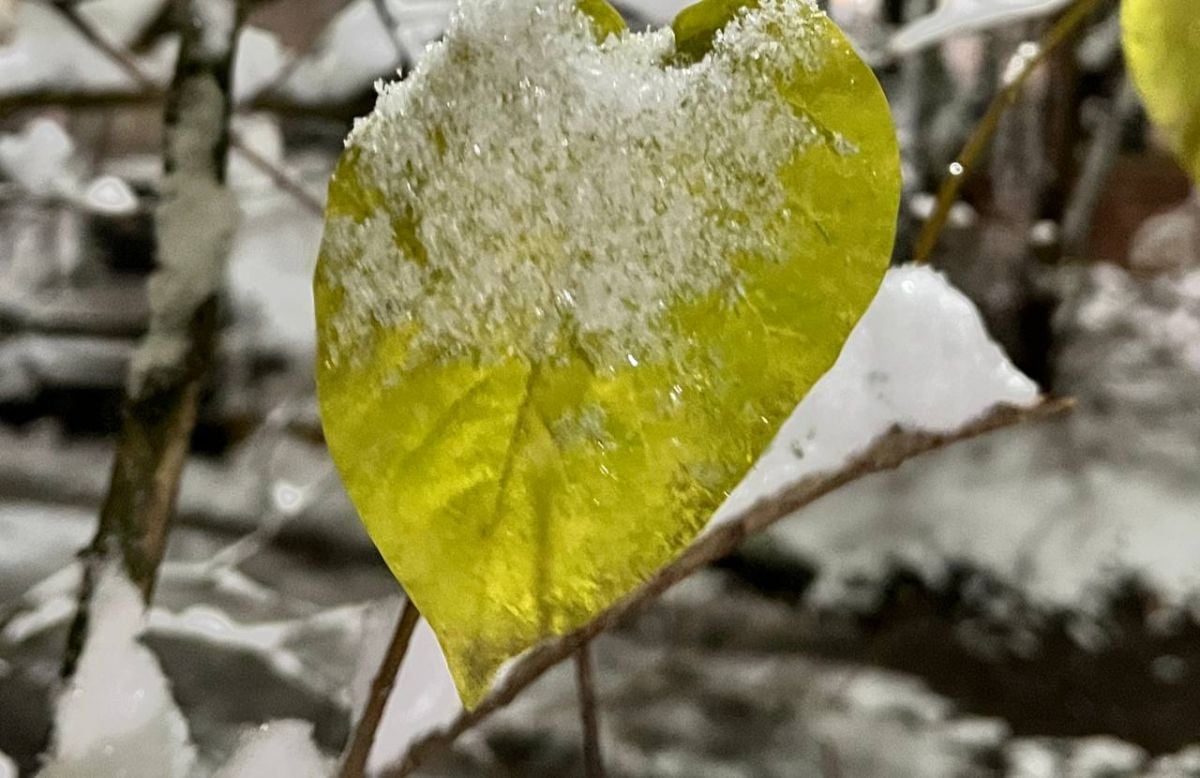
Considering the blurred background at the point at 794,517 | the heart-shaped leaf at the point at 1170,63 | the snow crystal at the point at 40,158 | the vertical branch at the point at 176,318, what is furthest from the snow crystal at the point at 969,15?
the snow crystal at the point at 40,158

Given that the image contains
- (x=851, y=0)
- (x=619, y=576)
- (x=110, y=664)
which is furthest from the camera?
(x=851, y=0)

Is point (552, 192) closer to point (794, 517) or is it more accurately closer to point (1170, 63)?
point (1170, 63)

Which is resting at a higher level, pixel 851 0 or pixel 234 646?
A: pixel 851 0

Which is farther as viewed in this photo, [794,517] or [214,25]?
[794,517]

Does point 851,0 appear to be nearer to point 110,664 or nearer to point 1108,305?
point 1108,305

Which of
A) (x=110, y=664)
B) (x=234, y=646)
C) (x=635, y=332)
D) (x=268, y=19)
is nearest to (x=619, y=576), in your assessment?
(x=635, y=332)

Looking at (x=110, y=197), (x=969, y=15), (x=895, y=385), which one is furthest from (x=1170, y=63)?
(x=110, y=197)

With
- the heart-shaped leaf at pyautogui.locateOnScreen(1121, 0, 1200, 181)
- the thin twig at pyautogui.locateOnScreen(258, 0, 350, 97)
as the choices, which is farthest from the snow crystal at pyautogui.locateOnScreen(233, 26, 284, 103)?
the heart-shaped leaf at pyautogui.locateOnScreen(1121, 0, 1200, 181)
